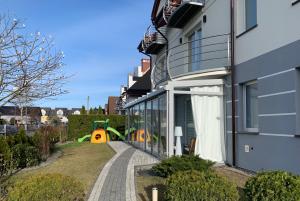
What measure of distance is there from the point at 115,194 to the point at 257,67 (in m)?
5.47

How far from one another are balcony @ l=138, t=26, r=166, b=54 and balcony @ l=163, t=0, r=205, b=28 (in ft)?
9.14

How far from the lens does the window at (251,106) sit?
11.5 metres

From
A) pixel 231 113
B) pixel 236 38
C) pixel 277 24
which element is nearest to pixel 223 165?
pixel 231 113

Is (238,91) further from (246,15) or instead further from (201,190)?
(201,190)

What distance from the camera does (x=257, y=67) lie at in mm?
11031

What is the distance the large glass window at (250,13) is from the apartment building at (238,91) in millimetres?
30

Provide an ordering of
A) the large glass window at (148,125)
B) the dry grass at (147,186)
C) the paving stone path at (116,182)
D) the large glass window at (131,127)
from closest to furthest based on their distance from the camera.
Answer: the dry grass at (147,186), the paving stone path at (116,182), the large glass window at (148,125), the large glass window at (131,127)

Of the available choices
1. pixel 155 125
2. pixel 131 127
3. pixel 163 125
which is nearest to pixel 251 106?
pixel 163 125

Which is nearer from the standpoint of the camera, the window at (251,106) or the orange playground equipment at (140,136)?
the window at (251,106)

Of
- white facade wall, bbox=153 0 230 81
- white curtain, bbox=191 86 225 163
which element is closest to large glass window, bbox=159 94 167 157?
white curtain, bbox=191 86 225 163

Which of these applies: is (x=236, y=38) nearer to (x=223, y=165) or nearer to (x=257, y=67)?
(x=257, y=67)

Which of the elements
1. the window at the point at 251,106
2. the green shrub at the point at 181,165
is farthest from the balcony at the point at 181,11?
the green shrub at the point at 181,165

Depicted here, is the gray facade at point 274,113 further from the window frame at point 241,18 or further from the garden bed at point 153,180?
the window frame at point 241,18

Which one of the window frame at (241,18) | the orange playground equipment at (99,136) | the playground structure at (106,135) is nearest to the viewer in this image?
the window frame at (241,18)
